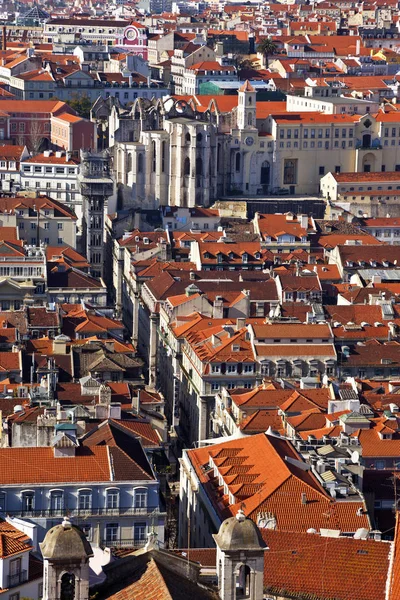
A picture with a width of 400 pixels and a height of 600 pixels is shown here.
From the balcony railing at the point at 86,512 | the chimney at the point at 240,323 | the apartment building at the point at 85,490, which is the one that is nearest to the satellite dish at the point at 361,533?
the apartment building at the point at 85,490

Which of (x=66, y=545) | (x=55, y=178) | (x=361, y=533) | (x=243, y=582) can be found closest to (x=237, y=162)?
(x=55, y=178)

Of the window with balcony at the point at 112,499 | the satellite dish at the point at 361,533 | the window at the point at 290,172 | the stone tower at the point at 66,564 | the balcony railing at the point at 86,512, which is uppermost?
the stone tower at the point at 66,564

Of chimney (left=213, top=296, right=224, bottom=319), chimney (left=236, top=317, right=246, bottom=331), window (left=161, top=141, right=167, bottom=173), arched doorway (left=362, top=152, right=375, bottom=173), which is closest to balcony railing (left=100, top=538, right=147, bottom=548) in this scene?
chimney (left=236, top=317, right=246, bottom=331)

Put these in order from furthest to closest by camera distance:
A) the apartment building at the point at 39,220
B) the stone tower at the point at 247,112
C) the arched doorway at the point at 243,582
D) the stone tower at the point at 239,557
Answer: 1. the stone tower at the point at 247,112
2. the apartment building at the point at 39,220
3. the arched doorway at the point at 243,582
4. the stone tower at the point at 239,557

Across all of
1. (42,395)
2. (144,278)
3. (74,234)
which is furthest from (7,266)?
(42,395)

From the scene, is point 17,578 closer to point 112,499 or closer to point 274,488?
point 112,499

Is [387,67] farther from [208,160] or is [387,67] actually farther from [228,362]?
[228,362]

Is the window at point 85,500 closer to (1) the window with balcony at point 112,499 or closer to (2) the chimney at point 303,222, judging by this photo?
(1) the window with balcony at point 112,499
